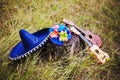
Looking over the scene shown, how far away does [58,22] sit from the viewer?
306 centimetres

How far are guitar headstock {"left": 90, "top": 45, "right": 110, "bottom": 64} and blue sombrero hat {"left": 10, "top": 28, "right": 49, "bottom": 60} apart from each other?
431 mm

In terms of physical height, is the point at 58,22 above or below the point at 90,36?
above

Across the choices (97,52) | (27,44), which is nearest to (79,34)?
(97,52)

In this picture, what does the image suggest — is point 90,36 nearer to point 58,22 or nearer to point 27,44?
point 58,22

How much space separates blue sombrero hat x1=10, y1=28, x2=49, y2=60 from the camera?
2.43m

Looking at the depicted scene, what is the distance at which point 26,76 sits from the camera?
2357 mm

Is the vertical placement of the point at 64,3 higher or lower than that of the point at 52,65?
higher

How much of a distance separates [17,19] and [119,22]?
42.4 inches

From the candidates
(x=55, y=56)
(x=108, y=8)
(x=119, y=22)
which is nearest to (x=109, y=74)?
(x=55, y=56)

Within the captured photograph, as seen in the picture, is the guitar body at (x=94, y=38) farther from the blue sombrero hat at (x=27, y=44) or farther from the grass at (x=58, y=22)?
the blue sombrero hat at (x=27, y=44)

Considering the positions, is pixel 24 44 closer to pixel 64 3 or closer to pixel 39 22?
pixel 39 22

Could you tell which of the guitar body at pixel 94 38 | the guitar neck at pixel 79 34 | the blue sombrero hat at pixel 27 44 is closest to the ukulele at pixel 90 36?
the guitar body at pixel 94 38

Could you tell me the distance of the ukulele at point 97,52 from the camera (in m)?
2.64

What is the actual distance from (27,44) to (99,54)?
0.66 meters
